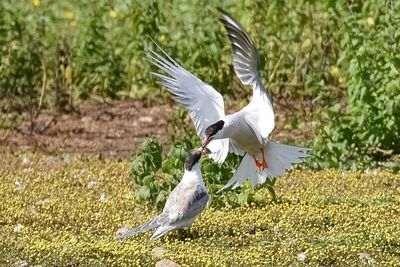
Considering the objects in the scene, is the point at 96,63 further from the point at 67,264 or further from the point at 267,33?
the point at 67,264

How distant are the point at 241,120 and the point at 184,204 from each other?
1.12 metres

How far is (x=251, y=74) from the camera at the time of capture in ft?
29.6

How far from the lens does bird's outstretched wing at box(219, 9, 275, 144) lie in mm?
8789

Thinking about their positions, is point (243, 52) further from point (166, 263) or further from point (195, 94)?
point (166, 263)

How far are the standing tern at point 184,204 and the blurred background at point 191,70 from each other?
275 cm

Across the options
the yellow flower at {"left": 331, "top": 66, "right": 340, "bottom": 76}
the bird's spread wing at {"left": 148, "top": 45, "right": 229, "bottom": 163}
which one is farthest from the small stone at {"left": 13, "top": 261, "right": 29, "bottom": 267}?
the yellow flower at {"left": 331, "top": 66, "right": 340, "bottom": 76}

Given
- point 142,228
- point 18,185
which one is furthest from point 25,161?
point 142,228

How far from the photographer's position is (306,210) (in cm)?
918

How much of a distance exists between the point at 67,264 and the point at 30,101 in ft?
17.4

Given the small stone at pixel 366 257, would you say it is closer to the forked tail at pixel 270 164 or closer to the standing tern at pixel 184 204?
the standing tern at pixel 184 204

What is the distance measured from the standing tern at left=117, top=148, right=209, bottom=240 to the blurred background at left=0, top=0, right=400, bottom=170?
108 inches

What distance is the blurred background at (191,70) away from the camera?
37.0 feet

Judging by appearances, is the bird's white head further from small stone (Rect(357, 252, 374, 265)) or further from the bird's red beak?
small stone (Rect(357, 252, 374, 265))

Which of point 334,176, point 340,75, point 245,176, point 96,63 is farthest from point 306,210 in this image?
point 96,63
